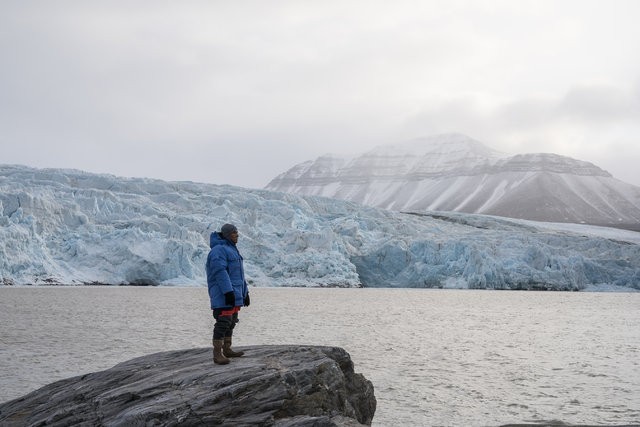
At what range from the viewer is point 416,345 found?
20.8m

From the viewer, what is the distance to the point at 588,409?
429 inches

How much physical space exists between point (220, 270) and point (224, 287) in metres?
0.19

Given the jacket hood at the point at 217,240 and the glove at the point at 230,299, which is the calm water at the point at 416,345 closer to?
the glove at the point at 230,299

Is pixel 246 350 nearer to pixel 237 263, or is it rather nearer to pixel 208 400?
pixel 237 263

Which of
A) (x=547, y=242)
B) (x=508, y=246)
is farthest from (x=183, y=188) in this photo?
(x=547, y=242)

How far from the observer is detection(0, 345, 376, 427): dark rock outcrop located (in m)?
6.29

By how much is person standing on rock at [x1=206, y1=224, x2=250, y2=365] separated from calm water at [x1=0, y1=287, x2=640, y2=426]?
3.45 meters

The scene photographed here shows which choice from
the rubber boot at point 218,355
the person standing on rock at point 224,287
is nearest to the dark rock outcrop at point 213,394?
the rubber boot at point 218,355

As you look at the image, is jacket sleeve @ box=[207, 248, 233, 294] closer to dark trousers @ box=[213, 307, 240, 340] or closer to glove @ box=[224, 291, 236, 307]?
glove @ box=[224, 291, 236, 307]

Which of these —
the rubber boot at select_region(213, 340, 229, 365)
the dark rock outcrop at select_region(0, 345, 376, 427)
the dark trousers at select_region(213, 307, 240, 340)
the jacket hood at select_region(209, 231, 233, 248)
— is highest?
the jacket hood at select_region(209, 231, 233, 248)

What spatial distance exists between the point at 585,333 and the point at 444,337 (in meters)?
6.40

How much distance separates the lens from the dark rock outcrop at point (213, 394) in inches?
247

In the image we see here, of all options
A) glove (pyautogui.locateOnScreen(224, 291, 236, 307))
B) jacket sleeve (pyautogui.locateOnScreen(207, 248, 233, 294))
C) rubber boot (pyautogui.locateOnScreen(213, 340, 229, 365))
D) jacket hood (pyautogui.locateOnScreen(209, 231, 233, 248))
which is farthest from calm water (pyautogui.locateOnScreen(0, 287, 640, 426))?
jacket hood (pyautogui.locateOnScreen(209, 231, 233, 248))

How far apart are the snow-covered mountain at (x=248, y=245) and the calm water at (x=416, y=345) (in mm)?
4169
